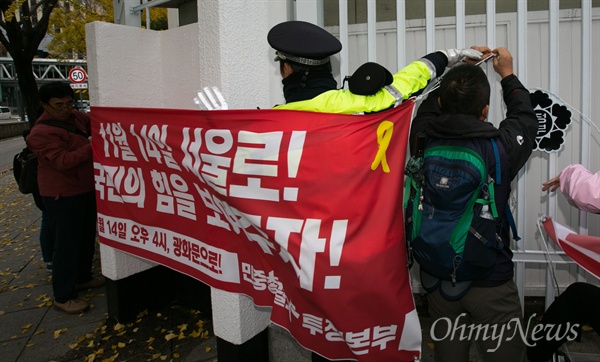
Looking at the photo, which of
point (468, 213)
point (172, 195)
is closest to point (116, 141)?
point (172, 195)

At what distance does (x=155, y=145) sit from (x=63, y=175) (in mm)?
1570

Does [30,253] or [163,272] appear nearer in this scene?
[163,272]

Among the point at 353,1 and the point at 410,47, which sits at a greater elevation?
the point at 353,1

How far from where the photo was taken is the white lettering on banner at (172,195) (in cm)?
300

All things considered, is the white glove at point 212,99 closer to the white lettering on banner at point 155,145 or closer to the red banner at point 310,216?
the red banner at point 310,216

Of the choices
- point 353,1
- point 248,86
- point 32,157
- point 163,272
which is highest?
point 353,1

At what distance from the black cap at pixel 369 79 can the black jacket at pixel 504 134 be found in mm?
315

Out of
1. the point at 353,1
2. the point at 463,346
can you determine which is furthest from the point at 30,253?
the point at 463,346

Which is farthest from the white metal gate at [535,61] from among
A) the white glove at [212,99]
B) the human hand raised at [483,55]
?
the white glove at [212,99]

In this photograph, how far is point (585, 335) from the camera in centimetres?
332

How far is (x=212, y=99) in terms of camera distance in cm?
281

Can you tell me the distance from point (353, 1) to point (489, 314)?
2.80 meters

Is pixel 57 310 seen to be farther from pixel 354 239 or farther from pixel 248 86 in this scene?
pixel 354 239

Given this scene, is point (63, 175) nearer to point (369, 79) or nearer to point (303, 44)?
point (303, 44)
